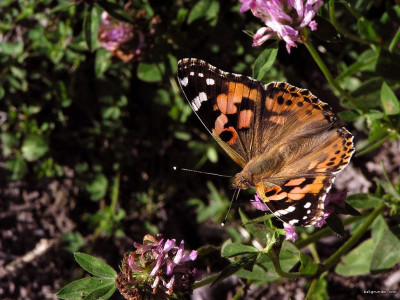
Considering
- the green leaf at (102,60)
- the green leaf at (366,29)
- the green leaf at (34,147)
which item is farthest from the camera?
the green leaf at (34,147)

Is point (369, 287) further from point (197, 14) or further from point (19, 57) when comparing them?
point (19, 57)

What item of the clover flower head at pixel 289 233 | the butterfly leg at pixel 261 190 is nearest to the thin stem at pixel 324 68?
the butterfly leg at pixel 261 190

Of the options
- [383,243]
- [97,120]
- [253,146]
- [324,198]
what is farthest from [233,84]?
[97,120]

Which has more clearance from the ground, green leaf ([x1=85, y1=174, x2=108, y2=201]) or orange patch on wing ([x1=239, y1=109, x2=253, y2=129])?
orange patch on wing ([x1=239, y1=109, x2=253, y2=129])

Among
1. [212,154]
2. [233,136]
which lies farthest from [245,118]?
[212,154]

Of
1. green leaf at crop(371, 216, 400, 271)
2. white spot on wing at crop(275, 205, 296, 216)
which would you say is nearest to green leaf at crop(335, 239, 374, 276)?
green leaf at crop(371, 216, 400, 271)

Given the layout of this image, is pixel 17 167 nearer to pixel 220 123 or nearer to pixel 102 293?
pixel 102 293

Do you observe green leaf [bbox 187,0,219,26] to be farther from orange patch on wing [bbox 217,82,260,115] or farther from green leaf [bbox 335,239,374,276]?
green leaf [bbox 335,239,374,276]

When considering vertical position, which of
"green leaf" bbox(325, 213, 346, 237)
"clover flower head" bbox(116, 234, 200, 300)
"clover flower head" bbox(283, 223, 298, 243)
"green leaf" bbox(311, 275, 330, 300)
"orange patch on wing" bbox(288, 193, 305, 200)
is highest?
"orange patch on wing" bbox(288, 193, 305, 200)

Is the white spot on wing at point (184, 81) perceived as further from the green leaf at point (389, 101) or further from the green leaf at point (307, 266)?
the green leaf at point (389, 101)
